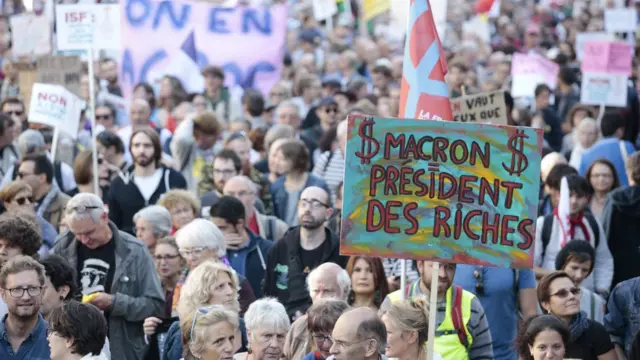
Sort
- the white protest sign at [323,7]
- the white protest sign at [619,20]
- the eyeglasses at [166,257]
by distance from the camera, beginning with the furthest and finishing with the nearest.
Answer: the white protest sign at [323,7] → the white protest sign at [619,20] → the eyeglasses at [166,257]

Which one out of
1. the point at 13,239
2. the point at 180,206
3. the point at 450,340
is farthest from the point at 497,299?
the point at 13,239

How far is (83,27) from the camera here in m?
14.0

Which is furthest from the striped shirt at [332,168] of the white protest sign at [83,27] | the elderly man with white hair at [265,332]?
the elderly man with white hair at [265,332]

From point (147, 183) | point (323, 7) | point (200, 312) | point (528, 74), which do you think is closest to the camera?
point (200, 312)

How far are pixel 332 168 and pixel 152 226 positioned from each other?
10.4ft

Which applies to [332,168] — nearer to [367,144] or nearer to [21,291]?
[21,291]

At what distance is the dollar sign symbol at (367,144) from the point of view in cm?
716

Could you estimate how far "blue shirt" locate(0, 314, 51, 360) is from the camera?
7.65 meters

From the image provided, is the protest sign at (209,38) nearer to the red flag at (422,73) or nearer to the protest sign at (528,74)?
the protest sign at (528,74)

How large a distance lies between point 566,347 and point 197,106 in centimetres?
913

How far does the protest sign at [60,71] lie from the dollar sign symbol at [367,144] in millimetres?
8097

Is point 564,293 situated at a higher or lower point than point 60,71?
lower

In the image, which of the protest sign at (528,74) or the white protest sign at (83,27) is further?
the protest sign at (528,74)

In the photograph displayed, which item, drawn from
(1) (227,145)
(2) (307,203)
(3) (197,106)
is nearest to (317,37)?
(3) (197,106)
